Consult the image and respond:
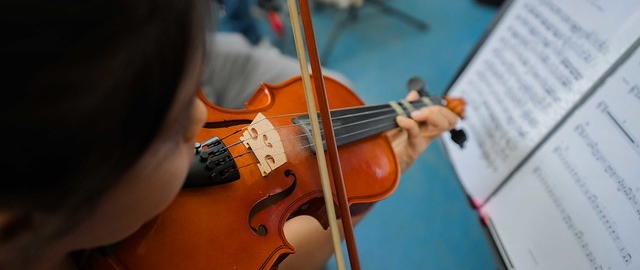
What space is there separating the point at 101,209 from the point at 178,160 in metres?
0.08

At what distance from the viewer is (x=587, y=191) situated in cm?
69

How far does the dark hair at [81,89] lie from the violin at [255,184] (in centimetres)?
20

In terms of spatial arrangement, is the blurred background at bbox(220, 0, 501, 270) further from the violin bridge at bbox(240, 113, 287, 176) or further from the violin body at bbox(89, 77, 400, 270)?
the violin bridge at bbox(240, 113, 287, 176)

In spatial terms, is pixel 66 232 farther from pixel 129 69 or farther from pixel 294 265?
pixel 294 265

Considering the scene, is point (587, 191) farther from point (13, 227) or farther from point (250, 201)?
point (13, 227)

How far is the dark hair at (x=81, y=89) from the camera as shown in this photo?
256mm

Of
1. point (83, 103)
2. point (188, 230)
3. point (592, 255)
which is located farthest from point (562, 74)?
point (83, 103)

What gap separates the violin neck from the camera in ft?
2.39

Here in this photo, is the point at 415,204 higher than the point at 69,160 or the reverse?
the reverse

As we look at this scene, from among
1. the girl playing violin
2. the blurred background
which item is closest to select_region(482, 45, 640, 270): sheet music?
the blurred background

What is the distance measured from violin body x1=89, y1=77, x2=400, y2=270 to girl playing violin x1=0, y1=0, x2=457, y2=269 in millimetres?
130

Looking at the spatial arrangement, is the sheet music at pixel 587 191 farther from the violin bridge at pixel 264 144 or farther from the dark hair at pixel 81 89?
the dark hair at pixel 81 89

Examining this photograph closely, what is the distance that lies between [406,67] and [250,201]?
1.24 m

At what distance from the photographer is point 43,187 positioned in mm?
302
